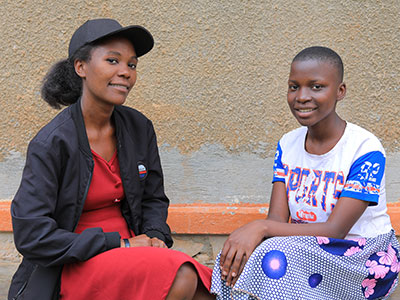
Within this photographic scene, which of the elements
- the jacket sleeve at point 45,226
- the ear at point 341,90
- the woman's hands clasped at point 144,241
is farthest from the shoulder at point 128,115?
the ear at point 341,90

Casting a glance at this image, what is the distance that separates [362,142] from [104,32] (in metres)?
1.29

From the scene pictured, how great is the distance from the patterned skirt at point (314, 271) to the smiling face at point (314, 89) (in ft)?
1.97

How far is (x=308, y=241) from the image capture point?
6.51 ft

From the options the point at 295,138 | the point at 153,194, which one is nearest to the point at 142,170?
the point at 153,194

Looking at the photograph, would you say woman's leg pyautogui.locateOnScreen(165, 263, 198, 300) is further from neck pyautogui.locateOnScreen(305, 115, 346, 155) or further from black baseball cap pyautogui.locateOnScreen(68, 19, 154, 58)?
black baseball cap pyautogui.locateOnScreen(68, 19, 154, 58)

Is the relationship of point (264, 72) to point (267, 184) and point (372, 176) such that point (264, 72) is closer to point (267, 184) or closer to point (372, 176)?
point (267, 184)

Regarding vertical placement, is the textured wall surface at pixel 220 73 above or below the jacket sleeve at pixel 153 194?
above

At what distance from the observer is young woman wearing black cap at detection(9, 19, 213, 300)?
2012 millimetres

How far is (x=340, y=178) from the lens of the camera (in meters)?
2.23

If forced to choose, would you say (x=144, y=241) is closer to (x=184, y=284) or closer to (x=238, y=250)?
(x=184, y=284)

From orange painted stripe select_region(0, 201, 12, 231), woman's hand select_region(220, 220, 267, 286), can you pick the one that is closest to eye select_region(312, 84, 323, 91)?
woman's hand select_region(220, 220, 267, 286)

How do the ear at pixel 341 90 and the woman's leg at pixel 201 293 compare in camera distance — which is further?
the ear at pixel 341 90

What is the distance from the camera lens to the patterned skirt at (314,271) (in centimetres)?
188

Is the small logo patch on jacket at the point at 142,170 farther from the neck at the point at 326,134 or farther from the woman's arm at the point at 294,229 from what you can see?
the neck at the point at 326,134
